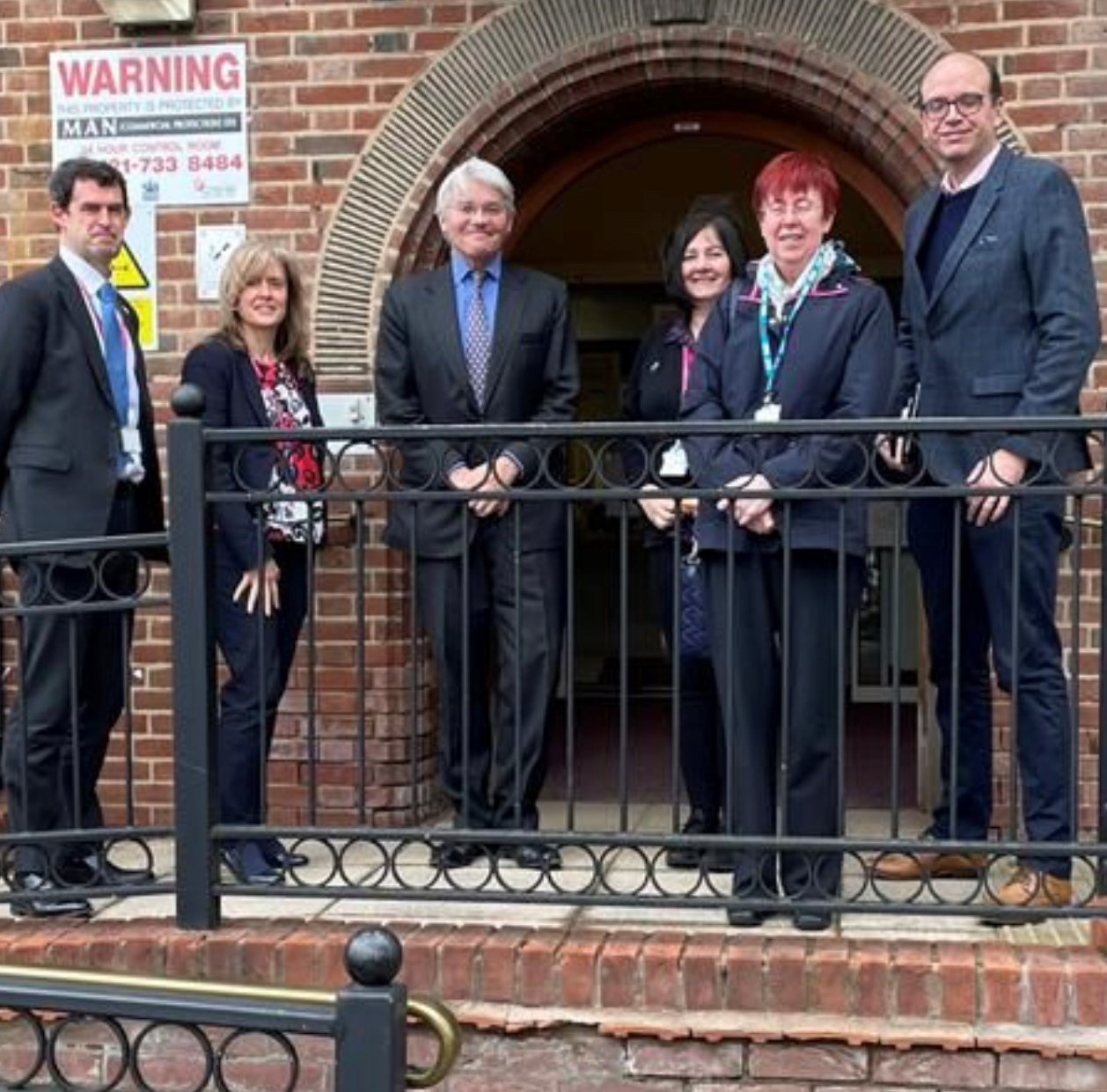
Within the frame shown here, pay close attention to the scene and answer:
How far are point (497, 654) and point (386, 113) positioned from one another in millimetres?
1953

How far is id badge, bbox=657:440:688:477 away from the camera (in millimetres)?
4375

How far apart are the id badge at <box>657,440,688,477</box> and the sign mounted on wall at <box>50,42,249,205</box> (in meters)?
1.98

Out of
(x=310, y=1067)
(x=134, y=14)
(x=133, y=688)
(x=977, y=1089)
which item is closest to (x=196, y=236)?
(x=134, y=14)

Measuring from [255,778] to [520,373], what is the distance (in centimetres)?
133

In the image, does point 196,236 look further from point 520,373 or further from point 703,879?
point 703,879

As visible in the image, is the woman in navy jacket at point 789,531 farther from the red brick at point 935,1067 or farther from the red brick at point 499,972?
the red brick at point 499,972

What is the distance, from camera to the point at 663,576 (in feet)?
15.6

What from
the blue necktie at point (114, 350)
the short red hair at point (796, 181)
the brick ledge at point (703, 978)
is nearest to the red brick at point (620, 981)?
the brick ledge at point (703, 978)

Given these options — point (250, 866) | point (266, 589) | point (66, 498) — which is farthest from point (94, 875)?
point (66, 498)

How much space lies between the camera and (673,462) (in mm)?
4445

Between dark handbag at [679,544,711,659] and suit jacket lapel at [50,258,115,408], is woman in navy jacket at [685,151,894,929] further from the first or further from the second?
suit jacket lapel at [50,258,115,408]

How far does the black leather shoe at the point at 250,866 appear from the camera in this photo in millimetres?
4094

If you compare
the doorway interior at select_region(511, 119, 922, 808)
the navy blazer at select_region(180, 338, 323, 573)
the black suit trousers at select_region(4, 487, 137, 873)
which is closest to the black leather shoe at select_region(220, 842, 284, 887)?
the black suit trousers at select_region(4, 487, 137, 873)

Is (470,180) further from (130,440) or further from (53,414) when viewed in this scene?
(53,414)
